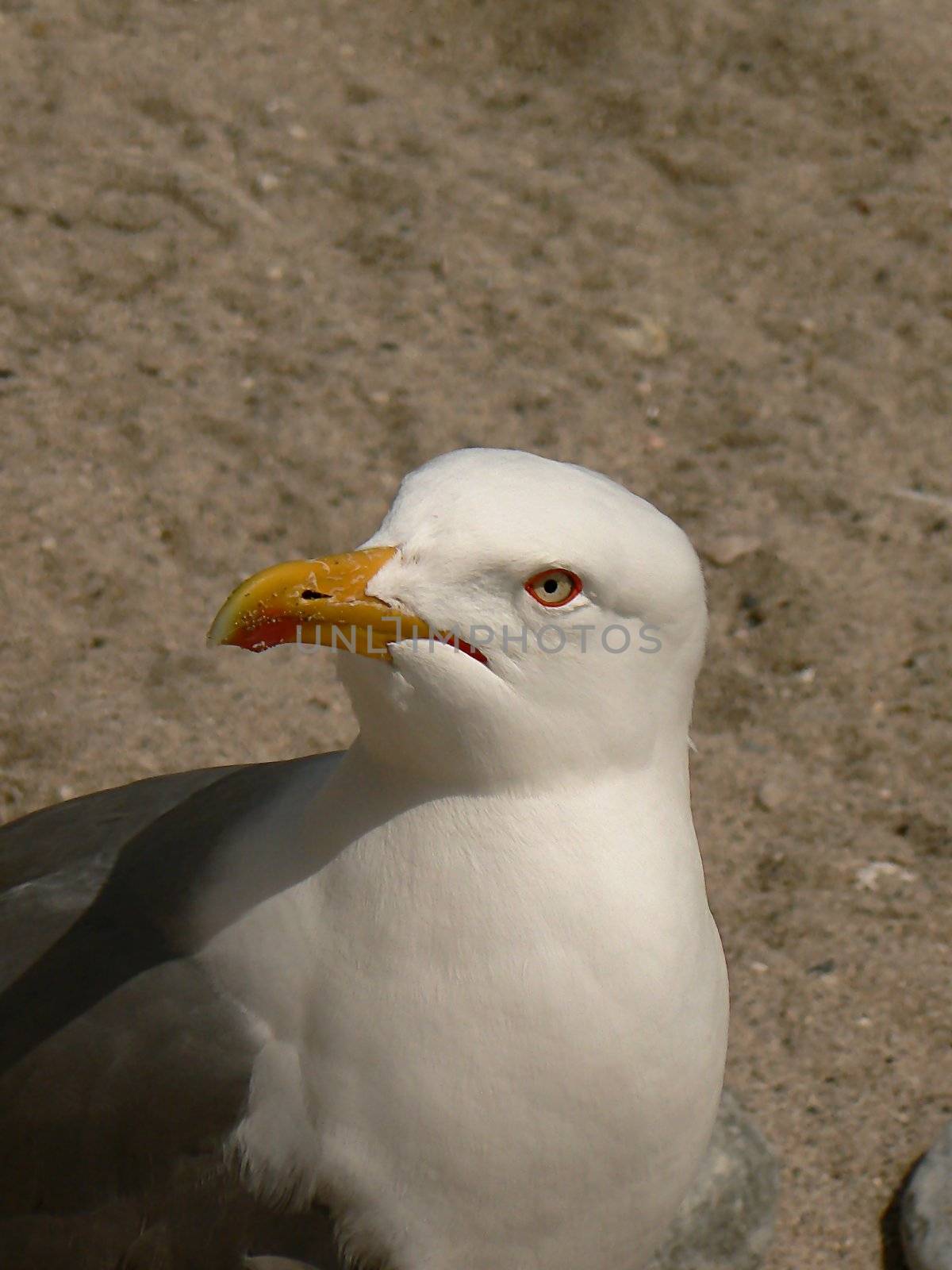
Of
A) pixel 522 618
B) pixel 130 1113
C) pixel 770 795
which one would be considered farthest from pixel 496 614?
pixel 770 795

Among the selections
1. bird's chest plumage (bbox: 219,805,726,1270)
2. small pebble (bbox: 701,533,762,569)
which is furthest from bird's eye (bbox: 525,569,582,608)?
small pebble (bbox: 701,533,762,569)

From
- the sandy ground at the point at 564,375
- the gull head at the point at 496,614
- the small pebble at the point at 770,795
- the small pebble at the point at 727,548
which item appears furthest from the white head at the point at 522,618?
the small pebble at the point at 727,548

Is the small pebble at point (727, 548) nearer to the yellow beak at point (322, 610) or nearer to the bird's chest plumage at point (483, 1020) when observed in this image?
the bird's chest plumage at point (483, 1020)

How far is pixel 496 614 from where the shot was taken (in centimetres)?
163

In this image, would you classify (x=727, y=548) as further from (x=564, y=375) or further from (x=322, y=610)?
(x=322, y=610)

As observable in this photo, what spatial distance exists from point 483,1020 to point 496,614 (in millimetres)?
492

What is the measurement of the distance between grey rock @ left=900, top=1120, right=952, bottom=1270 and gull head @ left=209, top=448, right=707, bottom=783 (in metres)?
1.30

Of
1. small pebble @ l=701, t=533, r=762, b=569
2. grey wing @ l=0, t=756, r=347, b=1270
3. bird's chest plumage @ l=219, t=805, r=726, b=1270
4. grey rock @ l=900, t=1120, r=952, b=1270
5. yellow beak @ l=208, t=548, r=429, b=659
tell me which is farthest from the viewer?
small pebble @ l=701, t=533, r=762, b=569

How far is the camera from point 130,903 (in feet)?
6.81

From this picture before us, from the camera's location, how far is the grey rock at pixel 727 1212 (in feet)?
8.52

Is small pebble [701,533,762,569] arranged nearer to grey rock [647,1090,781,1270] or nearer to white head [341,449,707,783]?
grey rock [647,1090,781,1270]

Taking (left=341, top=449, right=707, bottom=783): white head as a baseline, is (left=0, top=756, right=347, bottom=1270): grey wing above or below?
below

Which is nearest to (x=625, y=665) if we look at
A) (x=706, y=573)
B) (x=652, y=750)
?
(x=652, y=750)

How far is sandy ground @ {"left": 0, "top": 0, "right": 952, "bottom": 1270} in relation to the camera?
3160 mm
